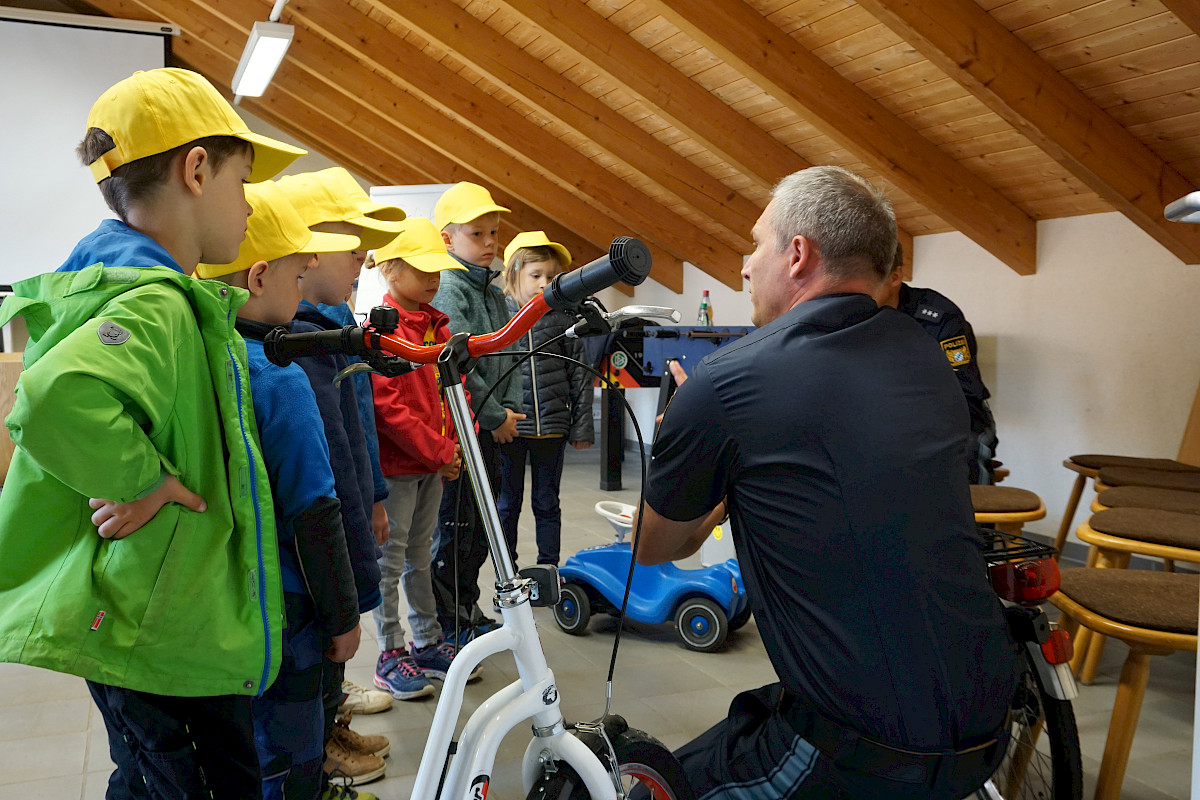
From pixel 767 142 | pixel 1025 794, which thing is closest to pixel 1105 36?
pixel 767 142

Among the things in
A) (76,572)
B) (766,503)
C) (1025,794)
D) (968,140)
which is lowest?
(1025,794)

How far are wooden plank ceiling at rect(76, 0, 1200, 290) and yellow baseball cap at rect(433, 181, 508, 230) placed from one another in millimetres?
1493

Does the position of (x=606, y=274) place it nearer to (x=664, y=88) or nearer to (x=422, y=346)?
(x=422, y=346)

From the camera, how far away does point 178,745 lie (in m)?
1.18

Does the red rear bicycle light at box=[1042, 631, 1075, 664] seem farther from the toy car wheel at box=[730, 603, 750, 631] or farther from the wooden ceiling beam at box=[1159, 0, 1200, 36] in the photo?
the wooden ceiling beam at box=[1159, 0, 1200, 36]

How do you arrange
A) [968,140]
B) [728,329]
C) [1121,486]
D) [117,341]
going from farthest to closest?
[728,329] < [968,140] < [1121,486] < [117,341]

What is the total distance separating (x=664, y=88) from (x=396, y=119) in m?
2.85

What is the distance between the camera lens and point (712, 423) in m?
1.25

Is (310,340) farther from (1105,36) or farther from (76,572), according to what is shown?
(1105,36)

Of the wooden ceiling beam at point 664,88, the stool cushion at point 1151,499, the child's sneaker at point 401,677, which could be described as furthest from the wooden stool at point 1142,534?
the wooden ceiling beam at point 664,88

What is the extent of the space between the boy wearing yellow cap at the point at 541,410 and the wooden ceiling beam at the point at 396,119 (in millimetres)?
3867

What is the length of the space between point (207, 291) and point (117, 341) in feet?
0.50

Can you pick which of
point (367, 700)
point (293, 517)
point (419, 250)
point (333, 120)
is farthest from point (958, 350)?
point (333, 120)

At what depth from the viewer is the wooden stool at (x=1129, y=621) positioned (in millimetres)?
1761
